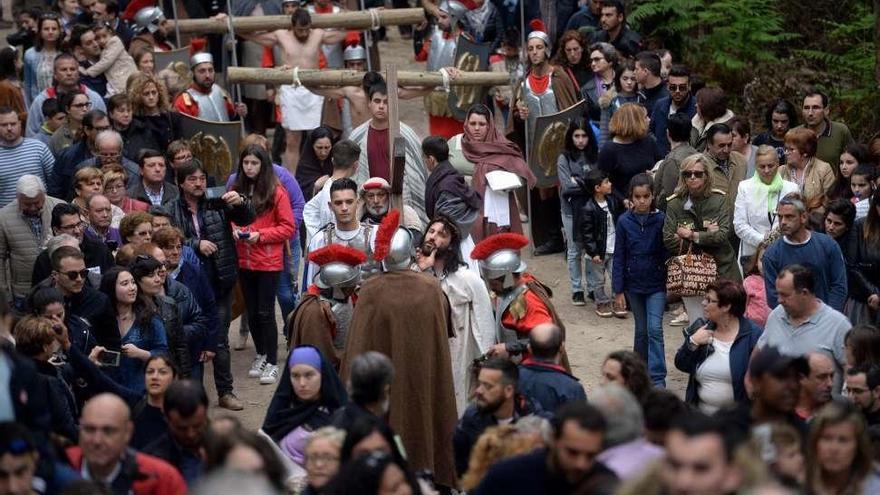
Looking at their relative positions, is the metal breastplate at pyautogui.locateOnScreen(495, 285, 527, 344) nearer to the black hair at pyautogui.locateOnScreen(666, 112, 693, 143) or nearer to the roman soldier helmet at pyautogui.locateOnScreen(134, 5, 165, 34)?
the black hair at pyautogui.locateOnScreen(666, 112, 693, 143)

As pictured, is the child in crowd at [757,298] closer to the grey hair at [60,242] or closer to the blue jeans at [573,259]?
the blue jeans at [573,259]

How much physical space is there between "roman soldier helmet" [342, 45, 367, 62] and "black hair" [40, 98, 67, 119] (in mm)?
3906

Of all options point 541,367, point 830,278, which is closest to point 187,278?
point 541,367

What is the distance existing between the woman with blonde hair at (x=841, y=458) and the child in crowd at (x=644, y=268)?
455 centimetres

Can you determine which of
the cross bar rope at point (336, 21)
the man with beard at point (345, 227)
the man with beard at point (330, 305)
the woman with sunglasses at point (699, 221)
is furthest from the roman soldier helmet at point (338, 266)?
the cross bar rope at point (336, 21)

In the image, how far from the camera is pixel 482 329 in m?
10.3

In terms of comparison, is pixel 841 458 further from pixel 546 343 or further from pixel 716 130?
pixel 716 130

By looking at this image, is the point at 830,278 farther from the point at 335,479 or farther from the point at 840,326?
the point at 335,479

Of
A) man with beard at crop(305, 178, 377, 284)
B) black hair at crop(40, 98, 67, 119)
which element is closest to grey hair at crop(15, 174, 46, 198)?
man with beard at crop(305, 178, 377, 284)

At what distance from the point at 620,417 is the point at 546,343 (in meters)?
1.90

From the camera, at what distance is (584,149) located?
46.6ft

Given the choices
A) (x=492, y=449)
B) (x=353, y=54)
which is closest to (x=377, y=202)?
(x=492, y=449)

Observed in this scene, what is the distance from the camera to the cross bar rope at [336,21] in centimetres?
1611

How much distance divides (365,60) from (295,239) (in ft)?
14.9
